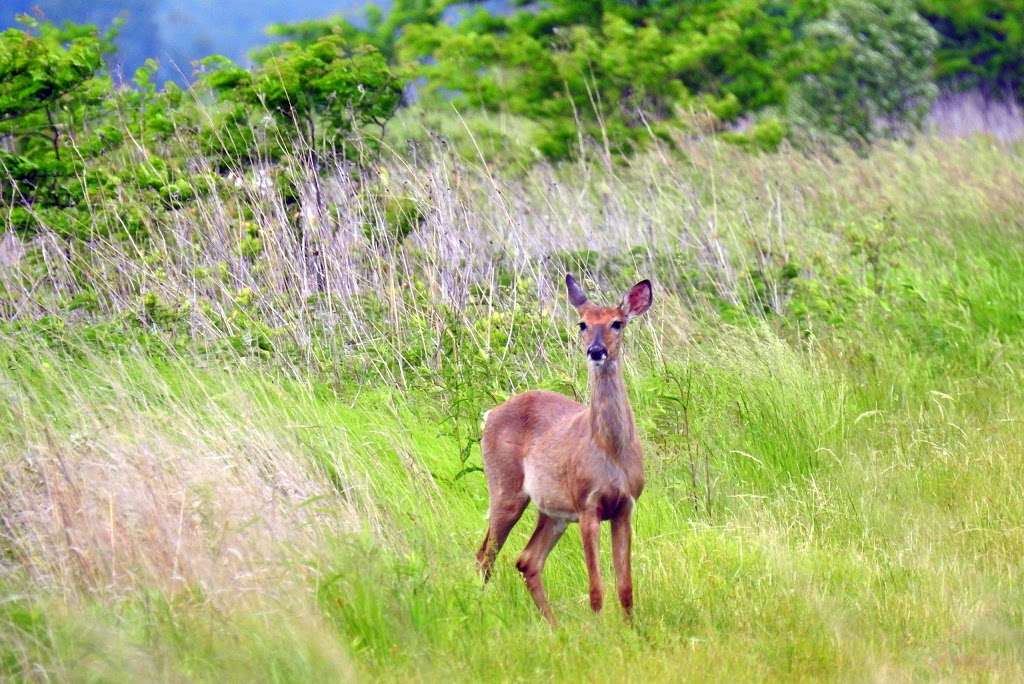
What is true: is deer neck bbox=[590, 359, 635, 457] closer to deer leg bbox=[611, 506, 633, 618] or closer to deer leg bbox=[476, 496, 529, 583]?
deer leg bbox=[611, 506, 633, 618]

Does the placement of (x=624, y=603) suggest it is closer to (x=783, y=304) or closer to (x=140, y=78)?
(x=783, y=304)

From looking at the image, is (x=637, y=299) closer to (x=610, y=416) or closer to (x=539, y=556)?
(x=610, y=416)

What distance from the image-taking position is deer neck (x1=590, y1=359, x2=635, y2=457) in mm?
5477

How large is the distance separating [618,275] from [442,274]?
1.58 m

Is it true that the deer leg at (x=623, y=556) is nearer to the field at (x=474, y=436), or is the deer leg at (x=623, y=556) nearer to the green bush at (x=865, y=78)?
the field at (x=474, y=436)

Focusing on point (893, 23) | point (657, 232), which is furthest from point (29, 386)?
point (893, 23)

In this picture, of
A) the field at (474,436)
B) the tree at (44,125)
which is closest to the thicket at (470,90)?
the tree at (44,125)

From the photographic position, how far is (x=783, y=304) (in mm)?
9320

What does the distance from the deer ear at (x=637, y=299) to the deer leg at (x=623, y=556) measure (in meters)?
0.78

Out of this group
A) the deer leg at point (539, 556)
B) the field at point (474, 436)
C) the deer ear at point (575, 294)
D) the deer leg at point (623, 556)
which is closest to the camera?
the field at point (474, 436)

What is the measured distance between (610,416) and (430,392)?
8.07ft

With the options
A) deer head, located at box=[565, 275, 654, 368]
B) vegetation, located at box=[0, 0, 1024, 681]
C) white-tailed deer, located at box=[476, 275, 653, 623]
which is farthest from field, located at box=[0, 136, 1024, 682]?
deer head, located at box=[565, 275, 654, 368]

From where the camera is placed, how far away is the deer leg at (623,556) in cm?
531

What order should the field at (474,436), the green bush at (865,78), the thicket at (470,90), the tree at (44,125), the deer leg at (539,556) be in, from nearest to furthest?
the field at (474,436) → the deer leg at (539,556) → the tree at (44,125) → the thicket at (470,90) → the green bush at (865,78)
